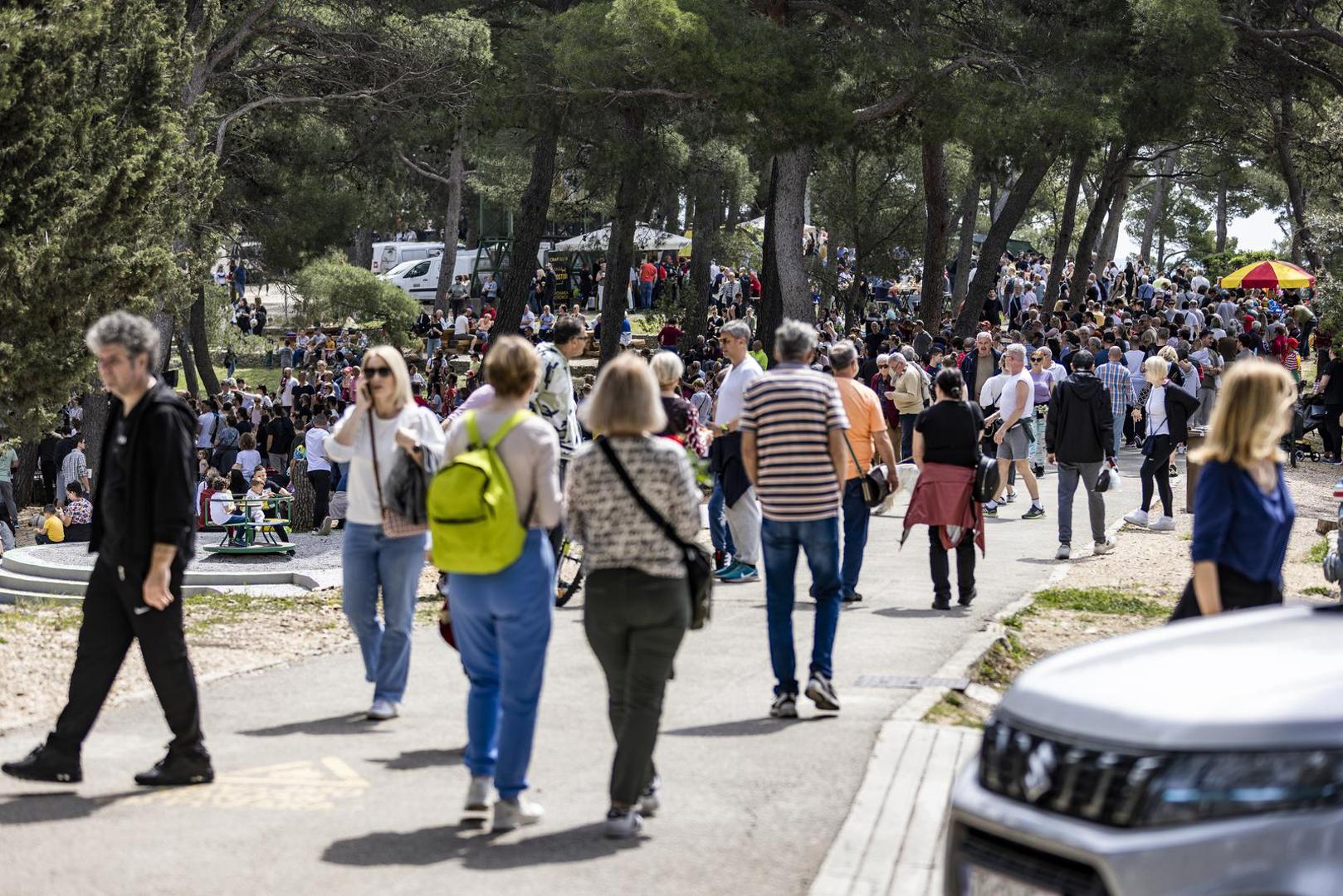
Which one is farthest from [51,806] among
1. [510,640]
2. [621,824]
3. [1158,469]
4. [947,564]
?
[1158,469]

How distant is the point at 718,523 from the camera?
12.6 metres

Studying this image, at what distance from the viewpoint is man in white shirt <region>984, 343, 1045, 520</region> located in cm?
1627

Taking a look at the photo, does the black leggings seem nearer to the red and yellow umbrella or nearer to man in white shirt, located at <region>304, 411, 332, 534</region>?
man in white shirt, located at <region>304, 411, 332, 534</region>

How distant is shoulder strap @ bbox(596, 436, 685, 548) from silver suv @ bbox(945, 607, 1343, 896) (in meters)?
1.50

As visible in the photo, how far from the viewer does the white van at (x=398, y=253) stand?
61781 mm

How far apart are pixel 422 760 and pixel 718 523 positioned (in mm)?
5893

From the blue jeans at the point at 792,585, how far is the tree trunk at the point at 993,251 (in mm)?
24872

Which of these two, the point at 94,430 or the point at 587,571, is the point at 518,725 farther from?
the point at 94,430

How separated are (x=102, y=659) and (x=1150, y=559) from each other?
9.74m

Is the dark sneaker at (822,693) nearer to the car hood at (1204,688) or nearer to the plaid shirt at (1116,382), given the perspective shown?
the car hood at (1204,688)

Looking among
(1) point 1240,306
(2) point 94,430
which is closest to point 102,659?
(2) point 94,430

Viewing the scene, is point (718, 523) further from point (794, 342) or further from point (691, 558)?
point (691, 558)

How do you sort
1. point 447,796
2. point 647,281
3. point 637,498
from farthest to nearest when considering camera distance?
point 647,281 < point 447,796 < point 637,498

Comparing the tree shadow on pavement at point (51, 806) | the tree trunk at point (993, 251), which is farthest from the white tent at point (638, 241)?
the tree shadow on pavement at point (51, 806)
